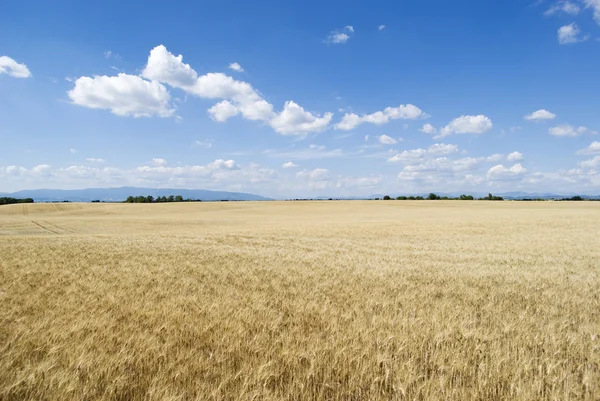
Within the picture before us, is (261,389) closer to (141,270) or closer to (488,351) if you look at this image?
(488,351)

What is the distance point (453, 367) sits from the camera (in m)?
3.66

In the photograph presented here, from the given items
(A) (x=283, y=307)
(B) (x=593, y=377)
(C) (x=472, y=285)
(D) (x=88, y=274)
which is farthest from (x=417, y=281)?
(D) (x=88, y=274)

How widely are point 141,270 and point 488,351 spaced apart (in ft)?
30.5

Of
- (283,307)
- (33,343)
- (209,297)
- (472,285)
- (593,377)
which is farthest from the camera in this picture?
(472,285)

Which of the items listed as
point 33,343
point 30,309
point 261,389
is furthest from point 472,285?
point 30,309

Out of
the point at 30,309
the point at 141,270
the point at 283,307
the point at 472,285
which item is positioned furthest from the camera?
the point at 141,270

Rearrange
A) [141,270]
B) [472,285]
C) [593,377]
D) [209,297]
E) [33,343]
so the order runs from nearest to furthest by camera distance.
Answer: [593,377], [33,343], [209,297], [472,285], [141,270]

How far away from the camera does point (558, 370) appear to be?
3.70 m

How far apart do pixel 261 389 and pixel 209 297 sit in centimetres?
395

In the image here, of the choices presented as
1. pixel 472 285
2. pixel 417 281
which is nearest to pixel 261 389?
pixel 417 281

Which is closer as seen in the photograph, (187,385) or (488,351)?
(187,385)

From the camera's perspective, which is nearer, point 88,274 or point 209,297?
point 209,297

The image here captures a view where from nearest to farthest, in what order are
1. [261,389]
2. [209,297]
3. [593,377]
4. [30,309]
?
[261,389], [593,377], [30,309], [209,297]

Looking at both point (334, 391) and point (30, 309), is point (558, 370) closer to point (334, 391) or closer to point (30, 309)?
point (334, 391)
